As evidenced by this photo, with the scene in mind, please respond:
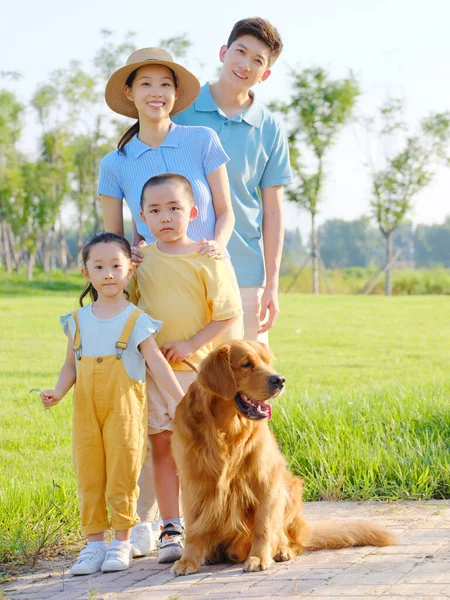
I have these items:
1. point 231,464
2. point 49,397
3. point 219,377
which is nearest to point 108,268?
point 49,397

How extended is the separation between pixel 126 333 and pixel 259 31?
1728 millimetres

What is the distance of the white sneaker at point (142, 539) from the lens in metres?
3.85

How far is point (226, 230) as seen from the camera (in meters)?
3.92

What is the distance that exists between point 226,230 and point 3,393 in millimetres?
5673

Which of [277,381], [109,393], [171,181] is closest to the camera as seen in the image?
[277,381]

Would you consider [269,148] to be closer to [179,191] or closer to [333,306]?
[179,191]

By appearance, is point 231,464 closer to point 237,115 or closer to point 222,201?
point 222,201

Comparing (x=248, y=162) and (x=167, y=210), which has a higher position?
(x=248, y=162)

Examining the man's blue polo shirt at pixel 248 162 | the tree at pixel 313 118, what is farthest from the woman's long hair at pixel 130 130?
the tree at pixel 313 118

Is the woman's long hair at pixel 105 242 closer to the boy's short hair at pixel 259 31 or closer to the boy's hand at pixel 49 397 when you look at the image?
the boy's hand at pixel 49 397

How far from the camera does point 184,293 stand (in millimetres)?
3758

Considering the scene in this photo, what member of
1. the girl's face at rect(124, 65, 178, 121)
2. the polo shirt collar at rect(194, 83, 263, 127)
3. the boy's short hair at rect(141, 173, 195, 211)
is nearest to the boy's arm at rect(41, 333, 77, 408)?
the boy's short hair at rect(141, 173, 195, 211)

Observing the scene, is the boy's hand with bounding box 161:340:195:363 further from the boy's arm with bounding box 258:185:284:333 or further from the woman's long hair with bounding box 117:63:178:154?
the woman's long hair with bounding box 117:63:178:154

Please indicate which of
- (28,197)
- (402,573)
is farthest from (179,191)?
(28,197)
